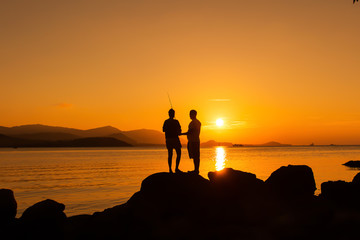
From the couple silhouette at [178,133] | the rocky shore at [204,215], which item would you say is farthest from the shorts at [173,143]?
the rocky shore at [204,215]

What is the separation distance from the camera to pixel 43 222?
12.9 meters

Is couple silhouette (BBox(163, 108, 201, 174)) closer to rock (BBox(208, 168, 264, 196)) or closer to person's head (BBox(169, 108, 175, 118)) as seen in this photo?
person's head (BBox(169, 108, 175, 118))

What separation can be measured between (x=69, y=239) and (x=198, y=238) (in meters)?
4.49

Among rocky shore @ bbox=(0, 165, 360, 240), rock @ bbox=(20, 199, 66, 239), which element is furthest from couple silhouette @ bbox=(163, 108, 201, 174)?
rock @ bbox=(20, 199, 66, 239)

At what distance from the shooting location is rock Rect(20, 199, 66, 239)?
12.7m

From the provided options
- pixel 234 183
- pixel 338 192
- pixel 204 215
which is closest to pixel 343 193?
pixel 338 192

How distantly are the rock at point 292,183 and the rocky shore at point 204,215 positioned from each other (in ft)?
0.13

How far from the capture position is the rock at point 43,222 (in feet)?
41.6

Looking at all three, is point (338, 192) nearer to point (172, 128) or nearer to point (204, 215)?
point (204, 215)

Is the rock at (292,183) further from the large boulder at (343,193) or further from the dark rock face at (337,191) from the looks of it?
the dark rock face at (337,191)

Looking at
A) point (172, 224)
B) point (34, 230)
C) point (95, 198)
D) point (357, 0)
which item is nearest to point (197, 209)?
point (172, 224)

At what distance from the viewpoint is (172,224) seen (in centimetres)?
1262

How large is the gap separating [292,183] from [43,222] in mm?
9533

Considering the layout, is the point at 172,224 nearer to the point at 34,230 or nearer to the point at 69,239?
the point at 69,239
